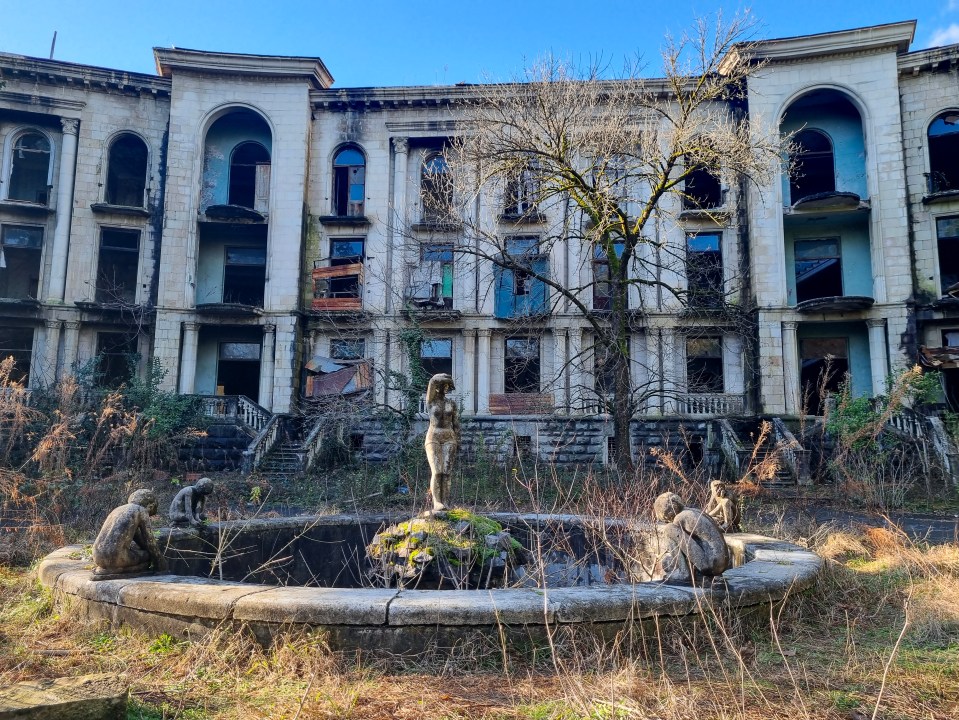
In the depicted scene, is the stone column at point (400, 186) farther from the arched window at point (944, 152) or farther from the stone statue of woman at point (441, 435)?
the arched window at point (944, 152)

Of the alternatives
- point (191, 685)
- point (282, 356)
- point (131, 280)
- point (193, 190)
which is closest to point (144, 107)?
point (193, 190)

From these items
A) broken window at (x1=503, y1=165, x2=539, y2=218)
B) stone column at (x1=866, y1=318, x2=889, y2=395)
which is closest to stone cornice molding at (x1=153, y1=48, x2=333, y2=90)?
broken window at (x1=503, y1=165, x2=539, y2=218)

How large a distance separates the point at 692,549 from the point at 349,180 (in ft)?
79.3

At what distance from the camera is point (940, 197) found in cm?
2236

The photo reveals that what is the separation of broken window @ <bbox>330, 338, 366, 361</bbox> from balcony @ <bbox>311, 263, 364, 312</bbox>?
1.20m

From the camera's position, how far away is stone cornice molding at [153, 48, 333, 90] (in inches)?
962

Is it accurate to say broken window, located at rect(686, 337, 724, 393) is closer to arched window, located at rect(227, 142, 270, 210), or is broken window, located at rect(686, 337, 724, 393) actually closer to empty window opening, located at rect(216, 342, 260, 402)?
empty window opening, located at rect(216, 342, 260, 402)

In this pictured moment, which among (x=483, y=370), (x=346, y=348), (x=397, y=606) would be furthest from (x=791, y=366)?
(x=397, y=606)

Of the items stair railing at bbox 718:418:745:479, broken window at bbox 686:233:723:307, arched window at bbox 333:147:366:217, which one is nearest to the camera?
stair railing at bbox 718:418:745:479

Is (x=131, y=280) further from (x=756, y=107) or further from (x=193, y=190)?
(x=756, y=107)

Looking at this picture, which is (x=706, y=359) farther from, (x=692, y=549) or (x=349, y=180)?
(x=692, y=549)

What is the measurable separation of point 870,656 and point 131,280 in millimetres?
27748

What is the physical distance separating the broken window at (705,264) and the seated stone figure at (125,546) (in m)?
20.4

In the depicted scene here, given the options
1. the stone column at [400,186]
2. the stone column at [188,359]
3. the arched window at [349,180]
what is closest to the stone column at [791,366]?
the stone column at [400,186]
